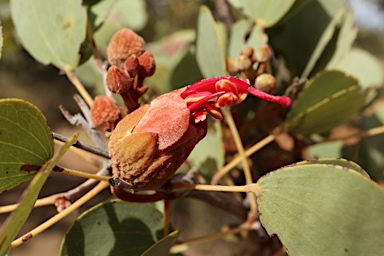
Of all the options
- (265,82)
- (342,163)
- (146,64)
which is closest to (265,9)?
(265,82)

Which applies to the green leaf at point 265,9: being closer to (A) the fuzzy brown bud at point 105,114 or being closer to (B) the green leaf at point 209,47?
(B) the green leaf at point 209,47

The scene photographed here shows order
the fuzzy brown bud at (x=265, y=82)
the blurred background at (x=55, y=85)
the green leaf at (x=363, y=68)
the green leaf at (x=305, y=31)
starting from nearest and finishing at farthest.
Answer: the fuzzy brown bud at (x=265, y=82), the green leaf at (x=305, y=31), the green leaf at (x=363, y=68), the blurred background at (x=55, y=85)

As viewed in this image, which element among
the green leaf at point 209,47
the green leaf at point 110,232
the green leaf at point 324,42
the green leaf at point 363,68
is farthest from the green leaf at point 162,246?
the green leaf at point 363,68

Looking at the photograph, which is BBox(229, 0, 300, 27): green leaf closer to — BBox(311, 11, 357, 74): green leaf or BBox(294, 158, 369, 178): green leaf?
BBox(311, 11, 357, 74): green leaf

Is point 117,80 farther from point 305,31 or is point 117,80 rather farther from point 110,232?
point 305,31

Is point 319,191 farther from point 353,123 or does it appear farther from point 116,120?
point 353,123

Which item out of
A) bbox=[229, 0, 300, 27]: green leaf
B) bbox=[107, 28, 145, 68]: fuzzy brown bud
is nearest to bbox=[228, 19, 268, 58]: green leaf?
bbox=[229, 0, 300, 27]: green leaf
